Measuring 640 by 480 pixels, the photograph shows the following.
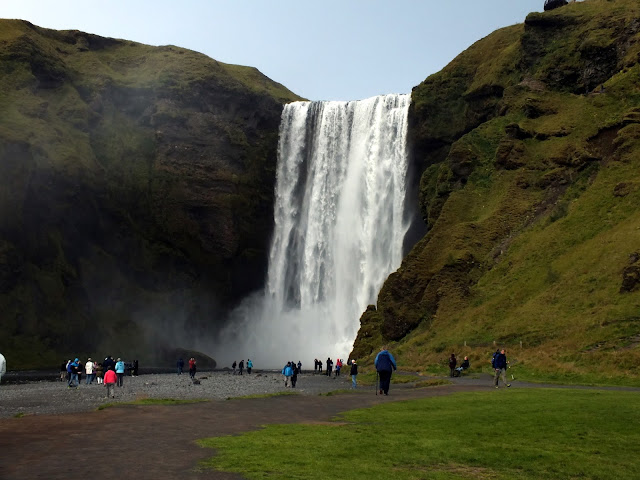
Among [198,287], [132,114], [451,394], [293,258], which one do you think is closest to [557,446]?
[451,394]

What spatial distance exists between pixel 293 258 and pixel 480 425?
7501cm

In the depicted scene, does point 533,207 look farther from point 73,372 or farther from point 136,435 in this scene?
point 136,435

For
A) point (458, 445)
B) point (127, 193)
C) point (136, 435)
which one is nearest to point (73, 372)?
point (136, 435)

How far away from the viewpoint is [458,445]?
14.6m

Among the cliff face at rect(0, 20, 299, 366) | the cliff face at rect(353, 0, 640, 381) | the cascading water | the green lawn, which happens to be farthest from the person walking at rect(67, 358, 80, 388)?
the cliff face at rect(0, 20, 299, 366)

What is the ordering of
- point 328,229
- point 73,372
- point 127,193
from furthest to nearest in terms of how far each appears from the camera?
point 127,193 → point 328,229 → point 73,372

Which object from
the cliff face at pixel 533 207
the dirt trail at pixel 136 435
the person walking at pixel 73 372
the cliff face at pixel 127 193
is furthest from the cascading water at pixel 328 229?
the dirt trail at pixel 136 435

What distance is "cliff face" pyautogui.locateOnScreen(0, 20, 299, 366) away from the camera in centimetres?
8275

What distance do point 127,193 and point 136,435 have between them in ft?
261

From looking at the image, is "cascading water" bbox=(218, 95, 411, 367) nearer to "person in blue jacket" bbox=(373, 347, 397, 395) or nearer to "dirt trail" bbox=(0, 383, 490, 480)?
"person in blue jacket" bbox=(373, 347, 397, 395)

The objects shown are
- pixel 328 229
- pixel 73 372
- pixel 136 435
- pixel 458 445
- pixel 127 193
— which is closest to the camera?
pixel 458 445

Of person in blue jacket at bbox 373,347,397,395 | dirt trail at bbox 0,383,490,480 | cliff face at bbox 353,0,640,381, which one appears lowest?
dirt trail at bbox 0,383,490,480

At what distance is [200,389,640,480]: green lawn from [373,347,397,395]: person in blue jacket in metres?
6.18

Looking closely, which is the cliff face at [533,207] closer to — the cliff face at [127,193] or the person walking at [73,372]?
the person walking at [73,372]
